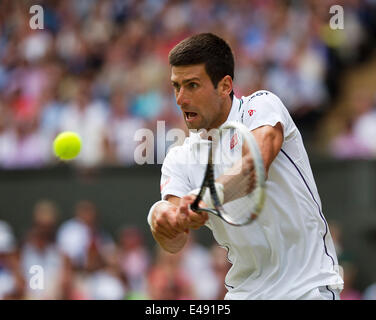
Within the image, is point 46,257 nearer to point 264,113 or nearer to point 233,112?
point 233,112

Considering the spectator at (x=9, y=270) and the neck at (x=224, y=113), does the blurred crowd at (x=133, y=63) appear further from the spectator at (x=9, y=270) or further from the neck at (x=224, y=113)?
the neck at (x=224, y=113)

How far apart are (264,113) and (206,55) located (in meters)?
0.51

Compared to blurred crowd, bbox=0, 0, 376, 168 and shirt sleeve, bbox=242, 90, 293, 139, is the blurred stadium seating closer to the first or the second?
blurred crowd, bbox=0, 0, 376, 168

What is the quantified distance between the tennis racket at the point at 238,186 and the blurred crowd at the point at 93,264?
467 cm

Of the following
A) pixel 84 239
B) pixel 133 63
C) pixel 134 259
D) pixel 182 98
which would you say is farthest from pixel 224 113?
pixel 133 63

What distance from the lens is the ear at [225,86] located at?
474 cm

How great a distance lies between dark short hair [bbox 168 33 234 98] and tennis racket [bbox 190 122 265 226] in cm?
39

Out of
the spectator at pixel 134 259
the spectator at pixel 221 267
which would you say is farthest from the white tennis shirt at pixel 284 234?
the spectator at pixel 134 259

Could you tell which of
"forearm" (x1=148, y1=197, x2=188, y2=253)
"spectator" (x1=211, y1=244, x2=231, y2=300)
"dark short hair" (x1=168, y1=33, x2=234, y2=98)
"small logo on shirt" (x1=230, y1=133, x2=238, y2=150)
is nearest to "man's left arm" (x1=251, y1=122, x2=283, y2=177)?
"small logo on shirt" (x1=230, y1=133, x2=238, y2=150)

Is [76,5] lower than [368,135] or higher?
higher
